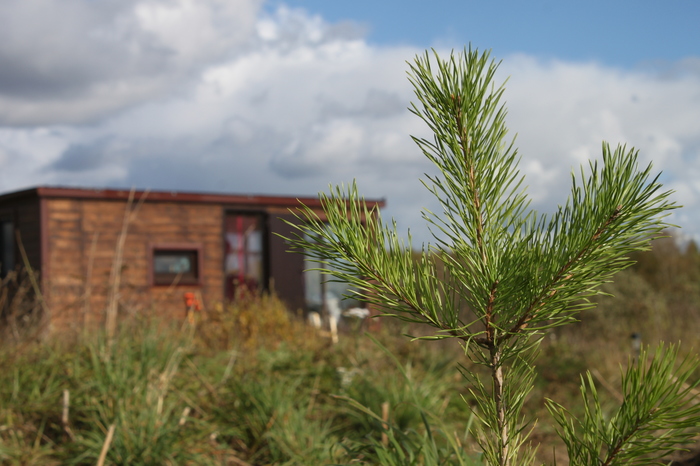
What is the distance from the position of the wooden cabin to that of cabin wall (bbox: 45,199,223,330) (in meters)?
0.02

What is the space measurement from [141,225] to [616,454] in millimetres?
14130

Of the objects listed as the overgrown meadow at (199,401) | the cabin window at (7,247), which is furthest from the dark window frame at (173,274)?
the overgrown meadow at (199,401)

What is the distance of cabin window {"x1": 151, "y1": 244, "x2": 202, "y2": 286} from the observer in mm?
14594

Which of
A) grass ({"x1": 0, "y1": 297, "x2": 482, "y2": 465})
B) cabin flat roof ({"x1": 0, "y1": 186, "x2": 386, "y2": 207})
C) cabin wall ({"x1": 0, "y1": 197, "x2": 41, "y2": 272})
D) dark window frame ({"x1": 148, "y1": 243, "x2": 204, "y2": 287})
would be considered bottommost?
grass ({"x1": 0, "y1": 297, "x2": 482, "y2": 465})

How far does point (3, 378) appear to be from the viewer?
4441mm

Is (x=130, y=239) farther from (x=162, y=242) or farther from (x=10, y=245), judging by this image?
(x=10, y=245)

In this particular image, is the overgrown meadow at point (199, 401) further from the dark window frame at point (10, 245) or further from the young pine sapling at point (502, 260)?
the dark window frame at point (10, 245)

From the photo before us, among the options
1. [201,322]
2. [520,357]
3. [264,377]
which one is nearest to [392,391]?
[264,377]

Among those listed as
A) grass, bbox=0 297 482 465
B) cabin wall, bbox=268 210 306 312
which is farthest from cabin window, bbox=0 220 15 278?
grass, bbox=0 297 482 465

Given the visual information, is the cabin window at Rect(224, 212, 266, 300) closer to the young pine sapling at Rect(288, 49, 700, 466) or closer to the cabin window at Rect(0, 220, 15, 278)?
the cabin window at Rect(0, 220, 15, 278)

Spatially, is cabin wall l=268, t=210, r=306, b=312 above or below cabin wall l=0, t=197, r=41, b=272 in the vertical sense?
below

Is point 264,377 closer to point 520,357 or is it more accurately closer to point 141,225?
point 520,357

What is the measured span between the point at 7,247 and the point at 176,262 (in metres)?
4.11

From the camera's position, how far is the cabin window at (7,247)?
1506cm
